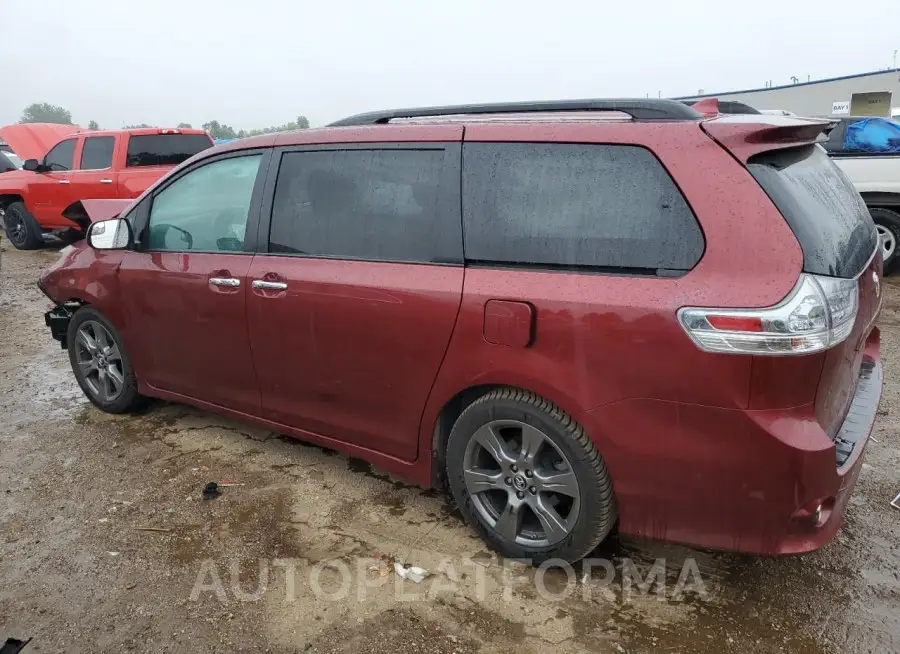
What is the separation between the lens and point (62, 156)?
10594mm

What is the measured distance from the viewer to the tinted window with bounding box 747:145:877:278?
82.6 inches

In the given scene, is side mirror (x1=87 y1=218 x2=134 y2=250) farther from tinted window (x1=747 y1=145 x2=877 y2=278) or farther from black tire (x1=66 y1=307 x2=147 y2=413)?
tinted window (x1=747 y1=145 x2=877 y2=278)

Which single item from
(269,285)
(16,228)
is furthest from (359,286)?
(16,228)

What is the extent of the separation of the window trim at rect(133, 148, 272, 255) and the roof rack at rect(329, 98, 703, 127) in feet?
1.36

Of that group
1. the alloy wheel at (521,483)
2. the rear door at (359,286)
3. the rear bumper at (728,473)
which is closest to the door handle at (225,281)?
the rear door at (359,286)

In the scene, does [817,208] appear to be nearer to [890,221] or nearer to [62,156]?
[890,221]

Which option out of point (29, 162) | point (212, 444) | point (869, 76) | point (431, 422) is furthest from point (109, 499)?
point (869, 76)

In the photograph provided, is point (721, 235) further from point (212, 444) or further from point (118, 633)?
point (212, 444)

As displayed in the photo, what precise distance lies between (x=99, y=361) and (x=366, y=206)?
242 cm

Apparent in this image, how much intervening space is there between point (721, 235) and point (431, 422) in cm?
134

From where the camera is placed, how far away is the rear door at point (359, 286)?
269 cm

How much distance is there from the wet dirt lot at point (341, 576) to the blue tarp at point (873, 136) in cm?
535

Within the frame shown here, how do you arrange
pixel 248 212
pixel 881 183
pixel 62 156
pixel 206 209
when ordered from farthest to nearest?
pixel 62 156
pixel 881 183
pixel 206 209
pixel 248 212

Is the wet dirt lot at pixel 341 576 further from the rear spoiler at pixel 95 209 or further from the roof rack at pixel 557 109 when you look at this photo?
the rear spoiler at pixel 95 209
